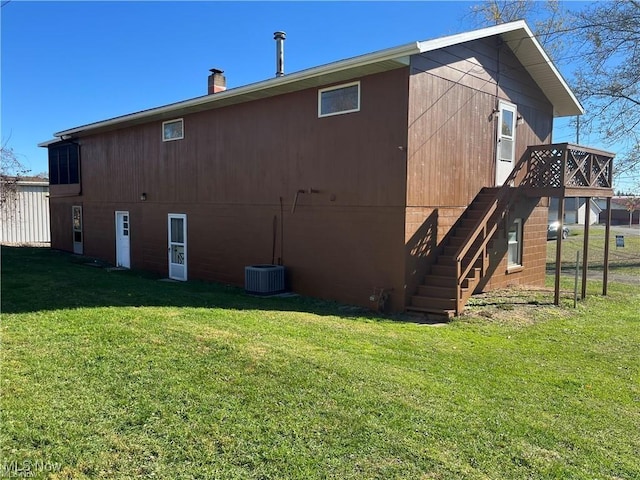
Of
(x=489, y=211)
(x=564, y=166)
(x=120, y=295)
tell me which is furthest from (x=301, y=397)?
(x=564, y=166)

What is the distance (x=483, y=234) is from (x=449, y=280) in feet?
4.74

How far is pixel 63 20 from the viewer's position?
1027cm

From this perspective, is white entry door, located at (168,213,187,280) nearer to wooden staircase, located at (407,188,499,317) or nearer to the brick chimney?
the brick chimney

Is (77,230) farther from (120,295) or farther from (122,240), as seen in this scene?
(120,295)

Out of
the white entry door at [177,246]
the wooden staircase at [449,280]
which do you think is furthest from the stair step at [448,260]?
the white entry door at [177,246]

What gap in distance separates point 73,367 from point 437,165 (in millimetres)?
6911

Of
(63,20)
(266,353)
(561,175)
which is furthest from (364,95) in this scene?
(63,20)

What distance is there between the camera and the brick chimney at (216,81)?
13641 mm

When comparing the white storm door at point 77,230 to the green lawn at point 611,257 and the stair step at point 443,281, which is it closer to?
the stair step at point 443,281

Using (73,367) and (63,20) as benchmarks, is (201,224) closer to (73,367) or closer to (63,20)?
(63,20)

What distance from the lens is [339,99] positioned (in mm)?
9211

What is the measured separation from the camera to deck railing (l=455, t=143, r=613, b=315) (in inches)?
343

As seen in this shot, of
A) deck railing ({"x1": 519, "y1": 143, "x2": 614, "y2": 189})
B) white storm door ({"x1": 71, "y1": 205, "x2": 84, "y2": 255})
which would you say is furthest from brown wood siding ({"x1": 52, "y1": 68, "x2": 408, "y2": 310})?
white storm door ({"x1": 71, "y1": 205, "x2": 84, "y2": 255})

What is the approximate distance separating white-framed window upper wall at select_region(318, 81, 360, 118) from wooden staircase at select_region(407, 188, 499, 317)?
316 cm
